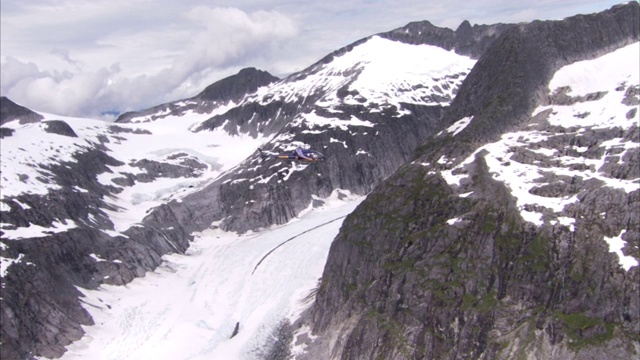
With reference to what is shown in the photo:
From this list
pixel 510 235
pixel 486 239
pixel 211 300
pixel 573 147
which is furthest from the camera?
pixel 211 300

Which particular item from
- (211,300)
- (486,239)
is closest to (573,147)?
(486,239)

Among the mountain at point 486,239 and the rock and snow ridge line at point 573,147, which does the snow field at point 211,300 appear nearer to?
the mountain at point 486,239

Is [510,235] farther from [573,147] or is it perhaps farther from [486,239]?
[573,147]

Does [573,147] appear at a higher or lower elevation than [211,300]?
higher

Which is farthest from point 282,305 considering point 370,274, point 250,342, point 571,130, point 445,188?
point 571,130

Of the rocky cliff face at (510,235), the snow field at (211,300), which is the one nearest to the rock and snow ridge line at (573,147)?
the rocky cliff face at (510,235)

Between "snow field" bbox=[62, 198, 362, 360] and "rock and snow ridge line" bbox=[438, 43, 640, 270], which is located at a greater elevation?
"rock and snow ridge line" bbox=[438, 43, 640, 270]

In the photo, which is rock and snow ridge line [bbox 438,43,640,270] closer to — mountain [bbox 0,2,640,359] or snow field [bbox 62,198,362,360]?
mountain [bbox 0,2,640,359]

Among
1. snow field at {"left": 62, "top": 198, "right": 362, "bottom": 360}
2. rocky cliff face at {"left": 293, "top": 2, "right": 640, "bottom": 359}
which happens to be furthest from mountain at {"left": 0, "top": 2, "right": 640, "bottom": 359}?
snow field at {"left": 62, "top": 198, "right": 362, "bottom": 360}

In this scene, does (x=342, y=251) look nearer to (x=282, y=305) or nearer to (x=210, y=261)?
(x=282, y=305)

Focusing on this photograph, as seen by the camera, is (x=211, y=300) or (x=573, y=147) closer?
(x=573, y=147)
